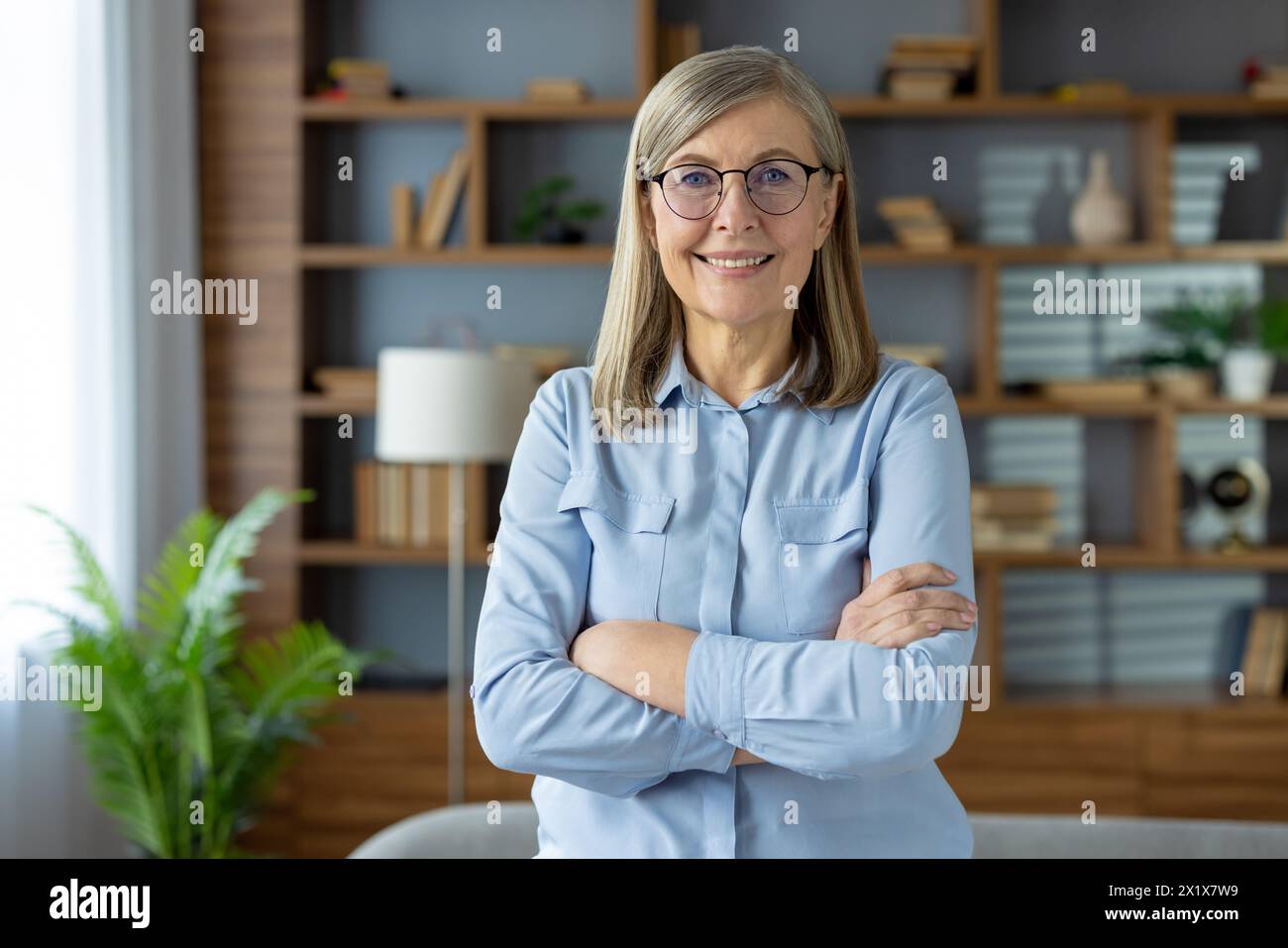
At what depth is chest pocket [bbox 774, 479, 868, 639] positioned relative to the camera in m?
1.27

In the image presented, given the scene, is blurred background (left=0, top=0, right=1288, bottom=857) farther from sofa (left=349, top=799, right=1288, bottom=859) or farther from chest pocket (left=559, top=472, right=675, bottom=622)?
chest pocket (left=559, top=472, right=675, bottom=622)

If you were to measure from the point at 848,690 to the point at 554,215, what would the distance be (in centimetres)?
274

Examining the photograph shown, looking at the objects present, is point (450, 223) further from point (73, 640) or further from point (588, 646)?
point (588, 646)

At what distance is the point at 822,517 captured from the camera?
1.29 meters

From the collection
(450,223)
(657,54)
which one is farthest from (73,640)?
(657,54)

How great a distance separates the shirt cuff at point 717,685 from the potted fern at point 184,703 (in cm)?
202

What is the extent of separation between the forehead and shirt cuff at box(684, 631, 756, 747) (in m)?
0.48

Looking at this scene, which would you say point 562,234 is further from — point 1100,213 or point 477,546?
point 1100,213

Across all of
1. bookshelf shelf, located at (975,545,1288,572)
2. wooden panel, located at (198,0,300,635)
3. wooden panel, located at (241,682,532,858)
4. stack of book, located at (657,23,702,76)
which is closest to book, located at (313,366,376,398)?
wooden panel, located at (198,0,300,635)

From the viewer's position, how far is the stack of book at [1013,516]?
350 centimetres

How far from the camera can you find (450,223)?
3.81 metres

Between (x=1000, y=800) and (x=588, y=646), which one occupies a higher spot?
(x=588, y=646)
